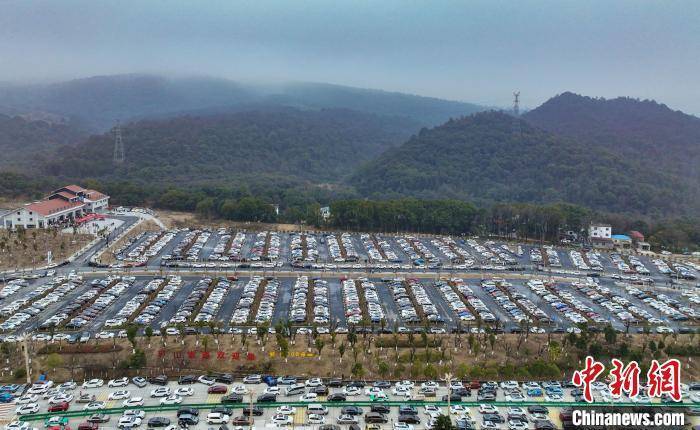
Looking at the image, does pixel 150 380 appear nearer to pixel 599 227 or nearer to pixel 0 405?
pixel 0 405

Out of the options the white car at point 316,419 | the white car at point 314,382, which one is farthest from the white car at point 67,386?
the white car at point 316,419

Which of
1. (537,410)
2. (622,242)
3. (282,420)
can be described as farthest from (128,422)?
(622,242)

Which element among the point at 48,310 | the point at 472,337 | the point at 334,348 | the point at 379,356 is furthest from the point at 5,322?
the point at 472,337

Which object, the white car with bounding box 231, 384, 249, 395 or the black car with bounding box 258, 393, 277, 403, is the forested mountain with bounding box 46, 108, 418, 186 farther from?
the black car with bounding box 258, 393, 277, 403

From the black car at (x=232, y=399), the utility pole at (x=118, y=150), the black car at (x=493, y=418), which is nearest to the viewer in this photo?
the black car at (x=493, y=418)

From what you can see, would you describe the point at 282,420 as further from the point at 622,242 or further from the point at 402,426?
the point at 622,242

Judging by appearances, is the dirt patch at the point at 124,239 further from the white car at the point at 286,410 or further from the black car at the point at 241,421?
the white car at the point at 286,410

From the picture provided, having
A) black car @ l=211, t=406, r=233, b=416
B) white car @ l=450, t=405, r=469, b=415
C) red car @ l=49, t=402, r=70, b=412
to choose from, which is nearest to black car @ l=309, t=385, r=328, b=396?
black car @ l=211, t=406, r=233, b=416
